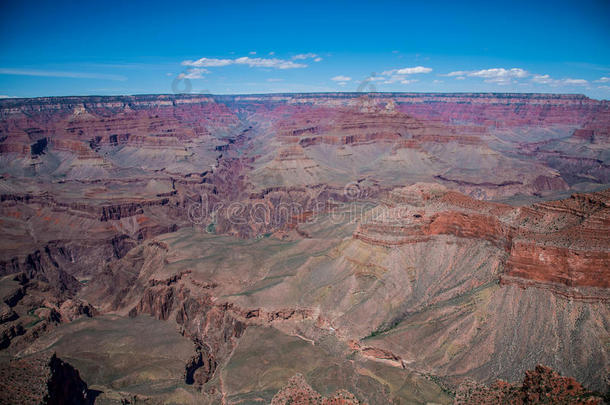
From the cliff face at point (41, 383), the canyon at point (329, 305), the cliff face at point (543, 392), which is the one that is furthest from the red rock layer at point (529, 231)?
the cliff face at point (41, 383)

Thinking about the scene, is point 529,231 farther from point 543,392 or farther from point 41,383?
point 41,383

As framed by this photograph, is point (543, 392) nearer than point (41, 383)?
Yes

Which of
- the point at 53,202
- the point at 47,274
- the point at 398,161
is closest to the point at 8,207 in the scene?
the point at 53,202

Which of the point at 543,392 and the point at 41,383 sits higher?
the point at 543,392

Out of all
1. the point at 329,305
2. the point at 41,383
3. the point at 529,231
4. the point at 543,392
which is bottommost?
the point at 329,305

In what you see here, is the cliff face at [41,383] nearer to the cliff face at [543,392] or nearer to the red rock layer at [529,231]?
the cliff face at [543,392]

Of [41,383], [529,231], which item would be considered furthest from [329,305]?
[41,383]

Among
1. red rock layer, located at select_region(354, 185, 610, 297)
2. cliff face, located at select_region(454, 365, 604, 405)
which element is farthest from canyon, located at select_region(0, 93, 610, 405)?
red rock layer, located at select_region(354, 185, 610, 297)

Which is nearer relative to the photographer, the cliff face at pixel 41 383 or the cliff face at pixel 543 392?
the cliff face at pixel 543 392

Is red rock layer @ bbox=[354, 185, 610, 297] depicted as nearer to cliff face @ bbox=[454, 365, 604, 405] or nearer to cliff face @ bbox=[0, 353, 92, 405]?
cliff face @ bbox=[454, 365, 604, 405]

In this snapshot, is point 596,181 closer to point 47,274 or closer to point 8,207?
point 47,274

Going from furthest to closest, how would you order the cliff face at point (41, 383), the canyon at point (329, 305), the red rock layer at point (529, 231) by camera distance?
the red rock layer at point (529, 231) → the canyon at point (329, 305) → the cliff face at point (41, 383)
